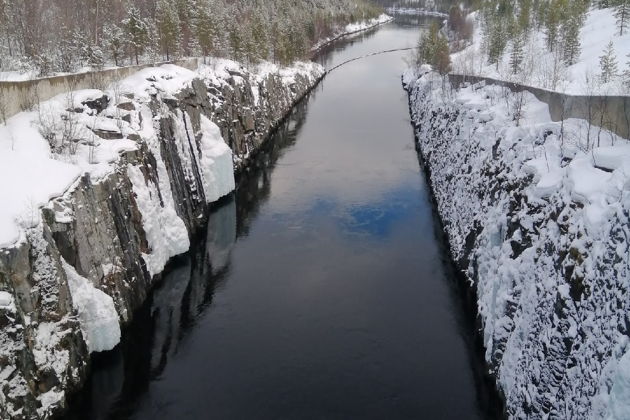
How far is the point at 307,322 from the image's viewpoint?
22.0 metres

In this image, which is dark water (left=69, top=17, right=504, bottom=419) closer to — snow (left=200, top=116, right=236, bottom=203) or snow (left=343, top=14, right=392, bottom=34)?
snow (left=200, top=116, right=236, bottom=203)

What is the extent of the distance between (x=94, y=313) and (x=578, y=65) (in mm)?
40179

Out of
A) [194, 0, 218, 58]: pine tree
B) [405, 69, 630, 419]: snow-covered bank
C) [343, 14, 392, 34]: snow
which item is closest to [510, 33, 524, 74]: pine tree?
[405, 69, 630, 419]: snow-covered bank

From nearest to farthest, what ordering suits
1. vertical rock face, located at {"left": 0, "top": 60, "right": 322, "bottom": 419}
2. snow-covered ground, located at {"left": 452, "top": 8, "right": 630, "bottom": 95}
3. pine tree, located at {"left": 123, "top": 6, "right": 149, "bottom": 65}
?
vertical rock face, located at {"left": 0, "top": 60, "right": 322, "bottom": 419} → snow-covered ground, located at {"left": 452, "top": 8, "right": 630, "bottom": 95} → pine tree, located at {"left": 123, "top": 6, "right": 149, "bottom": 65}

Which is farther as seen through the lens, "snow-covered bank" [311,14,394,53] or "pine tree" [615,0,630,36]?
"snow-covered bank" [311,14,394,53]

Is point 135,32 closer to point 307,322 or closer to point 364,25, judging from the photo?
point 307,322

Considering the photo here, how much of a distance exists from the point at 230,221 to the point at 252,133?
588 inches

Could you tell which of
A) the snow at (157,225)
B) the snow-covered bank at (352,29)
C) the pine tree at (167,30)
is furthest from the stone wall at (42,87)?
the snow-covered bank at (352,29)

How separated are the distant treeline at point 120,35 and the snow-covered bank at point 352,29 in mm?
41015

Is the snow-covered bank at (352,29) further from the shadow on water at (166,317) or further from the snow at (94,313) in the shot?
the snow at (94,313)

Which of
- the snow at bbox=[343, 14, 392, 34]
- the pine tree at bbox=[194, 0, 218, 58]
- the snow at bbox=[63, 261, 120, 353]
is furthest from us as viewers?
the snow at bbox=[343, 14, 392, 34]

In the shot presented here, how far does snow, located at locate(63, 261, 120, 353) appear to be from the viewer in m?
18.2

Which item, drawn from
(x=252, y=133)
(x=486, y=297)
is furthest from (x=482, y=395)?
(x=252, y=133)

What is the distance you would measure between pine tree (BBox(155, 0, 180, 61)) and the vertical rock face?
1704 cm
